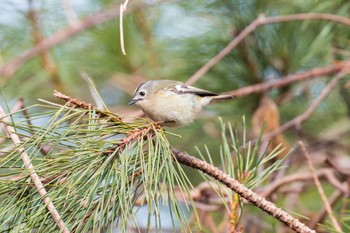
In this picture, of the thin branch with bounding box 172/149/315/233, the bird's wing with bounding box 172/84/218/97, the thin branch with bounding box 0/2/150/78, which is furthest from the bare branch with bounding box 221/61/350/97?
the thin branch with bounding box 172/149/315/233

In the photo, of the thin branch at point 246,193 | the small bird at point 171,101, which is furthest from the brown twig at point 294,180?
the thin branch at point 246,193

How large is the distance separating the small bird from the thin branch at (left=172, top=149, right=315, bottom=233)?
65 centimetres

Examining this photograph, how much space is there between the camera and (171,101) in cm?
199

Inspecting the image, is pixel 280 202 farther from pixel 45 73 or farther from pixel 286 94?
pixel 45 73

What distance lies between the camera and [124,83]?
2709 mm

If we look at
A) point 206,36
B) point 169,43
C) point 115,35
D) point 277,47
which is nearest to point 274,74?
point 277,47

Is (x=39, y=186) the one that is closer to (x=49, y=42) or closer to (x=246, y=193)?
(x=246, y=193)

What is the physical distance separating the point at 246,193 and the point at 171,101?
862mm

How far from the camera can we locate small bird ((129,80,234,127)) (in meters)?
1.91

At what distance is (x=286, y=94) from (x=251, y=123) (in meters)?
0.18

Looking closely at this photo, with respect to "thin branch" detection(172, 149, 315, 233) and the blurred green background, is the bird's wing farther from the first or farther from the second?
"thin branch" detection(172, 149, 315, 233)

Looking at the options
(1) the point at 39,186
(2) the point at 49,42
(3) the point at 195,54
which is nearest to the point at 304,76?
(3) the point at 195,54

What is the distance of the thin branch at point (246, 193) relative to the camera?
1120 millimetres

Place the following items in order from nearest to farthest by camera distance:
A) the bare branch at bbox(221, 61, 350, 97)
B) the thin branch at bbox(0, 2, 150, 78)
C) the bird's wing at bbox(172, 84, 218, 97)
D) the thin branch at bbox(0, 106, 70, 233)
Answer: the thin branch at bbox(0, 106, 70, 233)
the bird's wing at bbox(172, 84, 218, 97)
the bare branch at bbox(221, 61, 350, 97)
the thin branch at bbox(0, 2, 150, 78)
